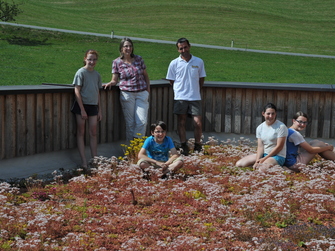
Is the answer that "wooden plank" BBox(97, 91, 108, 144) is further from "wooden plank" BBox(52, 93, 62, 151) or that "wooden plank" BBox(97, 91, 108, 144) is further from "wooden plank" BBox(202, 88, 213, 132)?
"wooden plank" BBox(202, 88, 213, 132)

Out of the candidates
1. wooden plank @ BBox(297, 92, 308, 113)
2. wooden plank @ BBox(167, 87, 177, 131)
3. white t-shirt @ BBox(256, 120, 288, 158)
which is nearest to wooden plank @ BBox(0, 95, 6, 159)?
wooden plank @ BBox(167, 87, 177, 131)

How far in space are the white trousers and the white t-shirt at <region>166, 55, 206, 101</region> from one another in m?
0.91

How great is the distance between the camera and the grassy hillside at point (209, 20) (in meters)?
42.3

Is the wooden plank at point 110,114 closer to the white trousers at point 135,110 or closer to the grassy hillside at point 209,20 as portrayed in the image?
the white trousers at point 135,110

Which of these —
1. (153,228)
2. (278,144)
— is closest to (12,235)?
(153,228)

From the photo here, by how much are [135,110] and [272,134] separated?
260cm

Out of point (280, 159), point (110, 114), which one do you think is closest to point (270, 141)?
point (280, 159)

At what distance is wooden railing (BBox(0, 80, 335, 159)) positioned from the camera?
6.46 meters

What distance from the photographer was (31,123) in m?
6.65

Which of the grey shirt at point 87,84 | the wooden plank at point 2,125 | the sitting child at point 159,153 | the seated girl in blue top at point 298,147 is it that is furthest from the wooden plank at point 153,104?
the wooden plank at point 2,125

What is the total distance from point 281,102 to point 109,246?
6.36 m

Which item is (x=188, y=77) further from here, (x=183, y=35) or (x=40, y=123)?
(x=183, y=35)

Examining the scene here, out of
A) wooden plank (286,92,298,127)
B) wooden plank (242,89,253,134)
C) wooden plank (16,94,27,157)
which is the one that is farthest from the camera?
wooden plank (242,89,253,134)

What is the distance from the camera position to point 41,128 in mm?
6805
